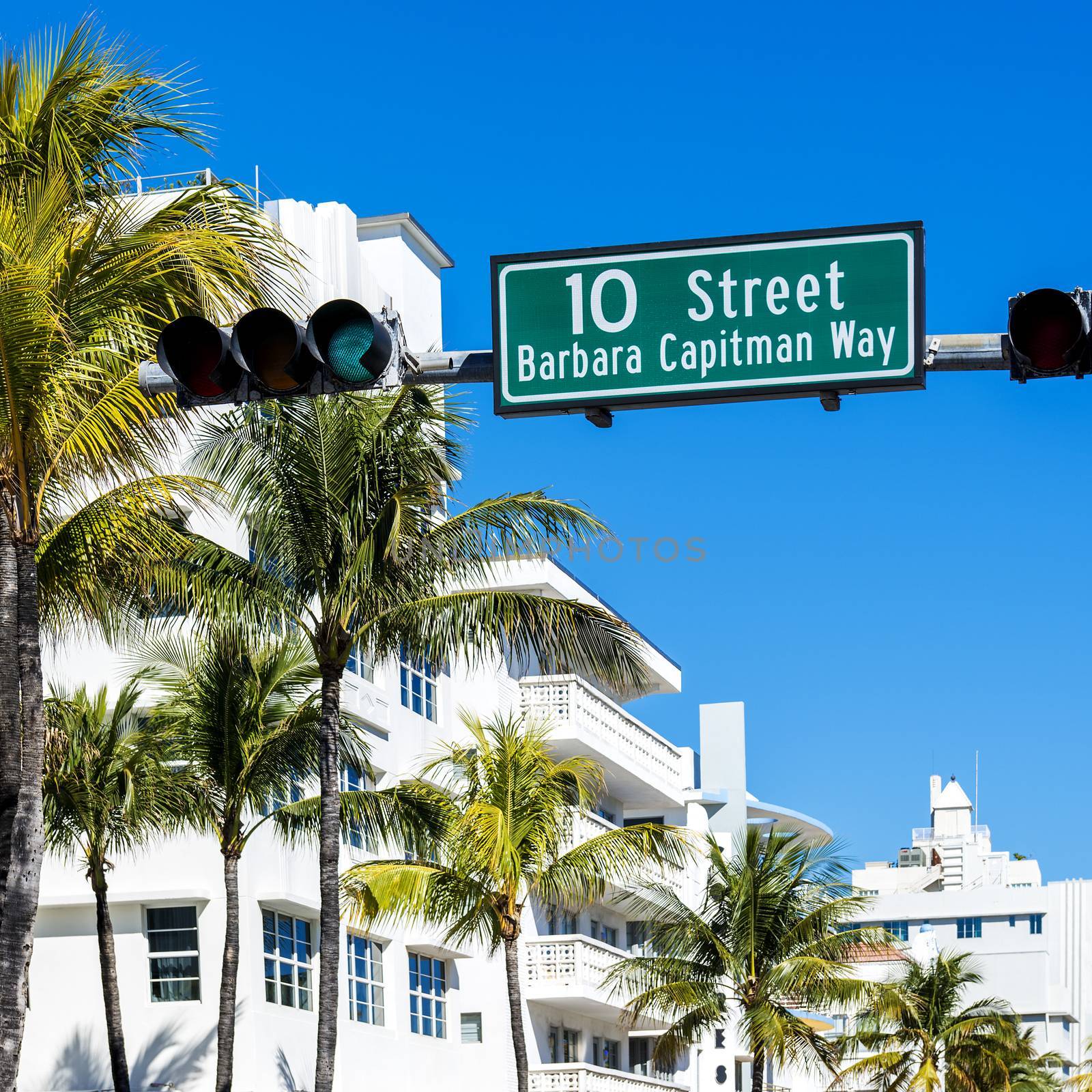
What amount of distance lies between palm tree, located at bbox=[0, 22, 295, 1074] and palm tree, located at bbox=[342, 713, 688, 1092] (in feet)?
43.2

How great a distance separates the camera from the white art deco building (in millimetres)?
29984

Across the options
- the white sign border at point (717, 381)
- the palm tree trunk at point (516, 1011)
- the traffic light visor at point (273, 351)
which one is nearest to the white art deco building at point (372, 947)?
the palm tree trunk at point (516, 1011)

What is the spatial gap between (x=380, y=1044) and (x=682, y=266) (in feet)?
95.2

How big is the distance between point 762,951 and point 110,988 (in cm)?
1365

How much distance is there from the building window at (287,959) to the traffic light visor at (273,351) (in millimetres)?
23905

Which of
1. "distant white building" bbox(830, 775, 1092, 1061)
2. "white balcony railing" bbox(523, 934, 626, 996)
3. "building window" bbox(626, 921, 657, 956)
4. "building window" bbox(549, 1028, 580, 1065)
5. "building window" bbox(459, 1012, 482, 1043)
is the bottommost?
"distant white building" bbox(830, 775, 1092, 1061)

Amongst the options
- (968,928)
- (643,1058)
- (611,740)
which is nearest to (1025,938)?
(968,928)

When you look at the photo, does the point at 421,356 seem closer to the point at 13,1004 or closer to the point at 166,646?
the point at 13,1004

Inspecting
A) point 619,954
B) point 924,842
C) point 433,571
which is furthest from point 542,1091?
point 924,842

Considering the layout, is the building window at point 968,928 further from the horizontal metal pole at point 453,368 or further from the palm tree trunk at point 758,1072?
the horizontal metal pole at point 453,368

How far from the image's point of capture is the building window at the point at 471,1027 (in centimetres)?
4216

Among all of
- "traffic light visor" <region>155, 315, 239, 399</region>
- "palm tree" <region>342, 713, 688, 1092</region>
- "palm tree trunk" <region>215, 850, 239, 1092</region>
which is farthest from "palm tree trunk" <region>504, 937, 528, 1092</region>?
"traffic light visor" <region>155, 315, 239, 399</region>

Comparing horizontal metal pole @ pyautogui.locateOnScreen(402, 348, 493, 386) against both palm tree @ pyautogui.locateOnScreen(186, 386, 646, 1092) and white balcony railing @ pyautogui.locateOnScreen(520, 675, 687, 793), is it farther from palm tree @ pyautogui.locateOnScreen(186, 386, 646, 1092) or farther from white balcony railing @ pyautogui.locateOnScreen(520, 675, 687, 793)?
white balcony railing @ pyautogui.locateOnScreen(520, 675, 687, 793)

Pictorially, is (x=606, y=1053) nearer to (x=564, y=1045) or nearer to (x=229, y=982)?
(x=564, y=1045)
